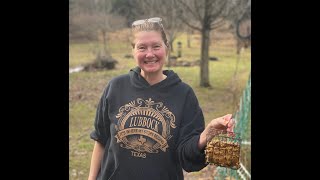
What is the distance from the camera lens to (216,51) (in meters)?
20.7

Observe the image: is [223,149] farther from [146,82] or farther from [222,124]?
[146,82]

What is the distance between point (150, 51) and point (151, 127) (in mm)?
377

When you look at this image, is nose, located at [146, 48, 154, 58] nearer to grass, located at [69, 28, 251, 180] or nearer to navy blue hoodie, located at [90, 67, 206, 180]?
navy blue hoodie, located at [90, 67, 206, 180]

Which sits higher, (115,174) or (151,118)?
(151,118)

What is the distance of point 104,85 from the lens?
41.2ft

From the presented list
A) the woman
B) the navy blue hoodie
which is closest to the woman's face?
the woman

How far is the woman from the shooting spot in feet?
6.17

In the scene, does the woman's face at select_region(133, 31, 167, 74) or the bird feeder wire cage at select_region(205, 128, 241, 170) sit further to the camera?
the woman's face at select_region(133, 31, 167, 74)

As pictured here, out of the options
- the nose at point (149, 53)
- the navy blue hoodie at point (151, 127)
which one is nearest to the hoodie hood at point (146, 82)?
the navy blue hoodie at point (151, 127)

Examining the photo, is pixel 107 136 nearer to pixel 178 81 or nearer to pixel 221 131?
pixel 178 81

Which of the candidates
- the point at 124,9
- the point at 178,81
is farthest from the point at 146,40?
the point at 124,9

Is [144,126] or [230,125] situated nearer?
[230,125]

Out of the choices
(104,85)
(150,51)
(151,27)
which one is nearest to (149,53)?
(150,51)
